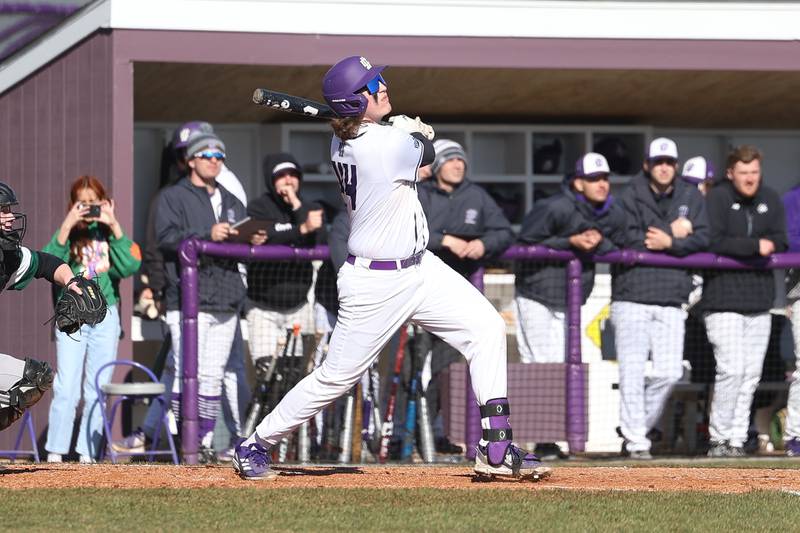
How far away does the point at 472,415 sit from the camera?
33.9ft

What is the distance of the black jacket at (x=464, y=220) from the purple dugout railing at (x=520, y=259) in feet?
0.46

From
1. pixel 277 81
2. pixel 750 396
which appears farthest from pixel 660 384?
pixel 277 81

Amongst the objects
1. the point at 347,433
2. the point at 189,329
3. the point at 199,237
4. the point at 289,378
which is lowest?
the point at 347,433

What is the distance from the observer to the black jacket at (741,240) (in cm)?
1068

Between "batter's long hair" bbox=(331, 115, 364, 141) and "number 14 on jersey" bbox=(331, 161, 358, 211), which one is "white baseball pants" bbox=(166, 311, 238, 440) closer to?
"number 14 on jersey" bbox=(331, 161, 358, 211)

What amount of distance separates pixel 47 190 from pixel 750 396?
5.39 metres

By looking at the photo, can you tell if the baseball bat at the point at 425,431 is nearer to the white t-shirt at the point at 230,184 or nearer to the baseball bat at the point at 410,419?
the baseball bat at the point at 410,419

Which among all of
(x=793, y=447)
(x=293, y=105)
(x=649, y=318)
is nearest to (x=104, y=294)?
(x=293, y=105)

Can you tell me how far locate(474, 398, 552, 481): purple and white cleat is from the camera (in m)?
7.42

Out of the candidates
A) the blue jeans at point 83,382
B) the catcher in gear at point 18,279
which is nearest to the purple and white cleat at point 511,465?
the catcher in gear at point 18,279

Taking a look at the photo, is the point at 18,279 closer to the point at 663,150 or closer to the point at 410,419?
the point at 410,419

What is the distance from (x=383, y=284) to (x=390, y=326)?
0.22 m

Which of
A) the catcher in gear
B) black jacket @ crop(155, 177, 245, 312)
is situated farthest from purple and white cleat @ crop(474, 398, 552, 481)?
black jacket @ crop(155, 177, 245, 312)

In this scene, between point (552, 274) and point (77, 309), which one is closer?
point (77, 309)
